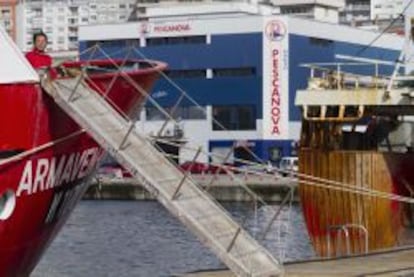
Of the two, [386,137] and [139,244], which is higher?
[386,137]

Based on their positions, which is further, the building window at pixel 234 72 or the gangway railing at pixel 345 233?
the building window at pixel 234 72

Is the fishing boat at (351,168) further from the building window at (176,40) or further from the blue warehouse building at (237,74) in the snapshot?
the building window at (176,40)

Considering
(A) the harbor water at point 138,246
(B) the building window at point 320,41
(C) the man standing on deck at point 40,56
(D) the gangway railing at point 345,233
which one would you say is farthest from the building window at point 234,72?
(C) the man standing on deck at point 40,56

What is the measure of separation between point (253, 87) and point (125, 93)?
73.1m

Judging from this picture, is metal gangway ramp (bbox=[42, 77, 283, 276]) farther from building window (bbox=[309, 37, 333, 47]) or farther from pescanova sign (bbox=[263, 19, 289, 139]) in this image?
building window (bbox=[309, 37, 333, 47])

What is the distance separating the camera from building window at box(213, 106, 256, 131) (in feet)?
300

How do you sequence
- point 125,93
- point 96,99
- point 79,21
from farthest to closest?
point 79,21 → point 125,93 → point 96,99

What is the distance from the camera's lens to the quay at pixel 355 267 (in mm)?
17109

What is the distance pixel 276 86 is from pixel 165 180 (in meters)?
73.9

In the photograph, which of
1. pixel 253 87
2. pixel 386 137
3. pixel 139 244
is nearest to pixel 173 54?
pixel 253 87

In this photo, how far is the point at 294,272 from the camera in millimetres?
17172

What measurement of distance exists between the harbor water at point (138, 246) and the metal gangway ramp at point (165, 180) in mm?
2413

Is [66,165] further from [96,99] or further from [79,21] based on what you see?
[79,21]

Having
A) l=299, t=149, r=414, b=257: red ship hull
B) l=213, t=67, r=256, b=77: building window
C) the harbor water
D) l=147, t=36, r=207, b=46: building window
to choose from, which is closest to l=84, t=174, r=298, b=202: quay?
the harbor water
